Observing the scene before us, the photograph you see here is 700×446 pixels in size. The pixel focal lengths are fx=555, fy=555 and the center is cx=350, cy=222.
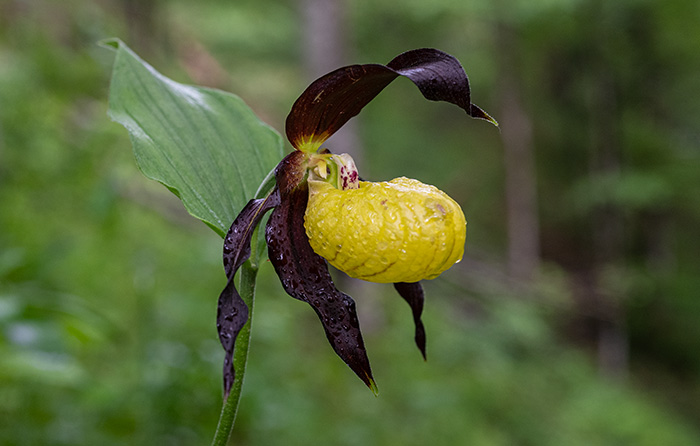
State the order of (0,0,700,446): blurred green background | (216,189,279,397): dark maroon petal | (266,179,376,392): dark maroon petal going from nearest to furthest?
(216,189,279,397): dark maroon petal, (266,179,376,392): dark maroon petal, (0,0,700,446): blurred green background

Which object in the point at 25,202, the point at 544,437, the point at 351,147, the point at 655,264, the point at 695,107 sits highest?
the point at 25,202

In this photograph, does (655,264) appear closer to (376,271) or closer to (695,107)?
(695,107)

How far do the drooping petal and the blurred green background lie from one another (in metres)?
0.65

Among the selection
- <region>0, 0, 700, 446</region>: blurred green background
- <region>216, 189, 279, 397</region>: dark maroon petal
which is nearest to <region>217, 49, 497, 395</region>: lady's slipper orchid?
<region>216, 189, 279, 397</region>: dark maroon petal

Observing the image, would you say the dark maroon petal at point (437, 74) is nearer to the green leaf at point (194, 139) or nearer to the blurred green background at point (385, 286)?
the green leaf at point (194, 139)

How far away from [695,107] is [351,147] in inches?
182

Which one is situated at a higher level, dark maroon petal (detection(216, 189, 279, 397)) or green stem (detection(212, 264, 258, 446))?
dark maroon petal (detection(216, 189, 279, 397))

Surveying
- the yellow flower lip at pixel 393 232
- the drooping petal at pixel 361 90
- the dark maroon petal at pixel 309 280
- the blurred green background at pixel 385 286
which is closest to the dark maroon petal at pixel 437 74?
the drooping petal at pixel 361 90

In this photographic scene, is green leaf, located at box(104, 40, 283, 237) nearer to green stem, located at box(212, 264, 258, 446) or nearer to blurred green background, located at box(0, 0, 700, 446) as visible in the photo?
green stem, located at box(212, 264, 258, 446)

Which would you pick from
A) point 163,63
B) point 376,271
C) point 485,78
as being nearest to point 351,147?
point 163,63

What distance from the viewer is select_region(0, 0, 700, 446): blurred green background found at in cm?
136

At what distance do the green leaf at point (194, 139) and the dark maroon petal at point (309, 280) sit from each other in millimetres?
88

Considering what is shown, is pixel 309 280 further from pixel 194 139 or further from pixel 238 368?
pixel 194 139

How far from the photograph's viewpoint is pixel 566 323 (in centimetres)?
722
